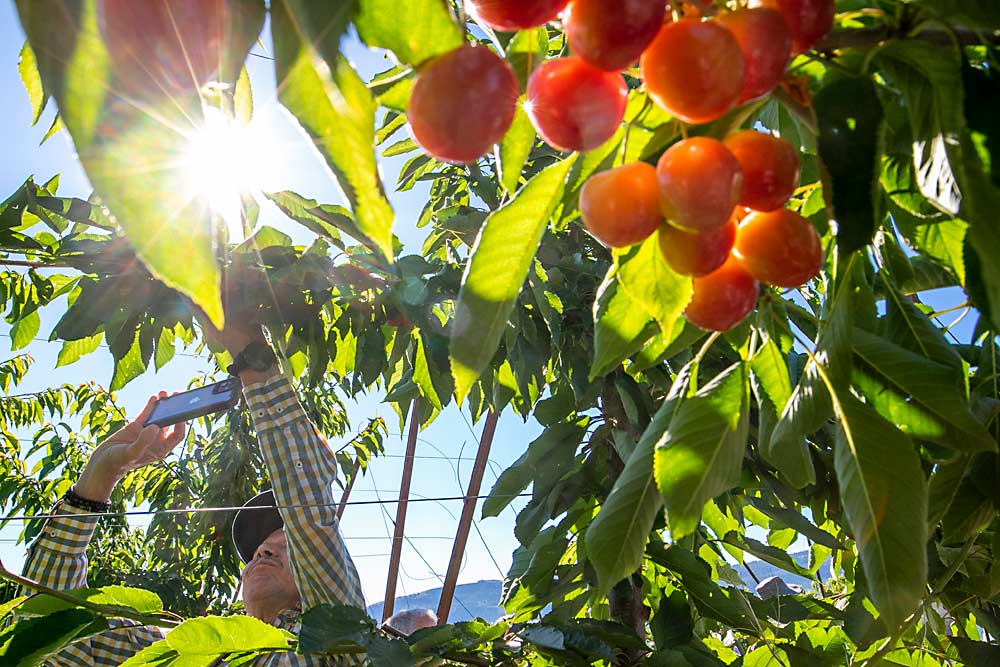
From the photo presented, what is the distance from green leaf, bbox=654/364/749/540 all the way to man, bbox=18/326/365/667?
1.14 meters

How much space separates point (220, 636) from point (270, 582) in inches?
49.7

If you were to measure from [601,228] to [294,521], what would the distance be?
4.67 ft

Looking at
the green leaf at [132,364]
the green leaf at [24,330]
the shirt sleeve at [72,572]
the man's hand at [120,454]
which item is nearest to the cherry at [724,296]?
the green leaf at [132,364]

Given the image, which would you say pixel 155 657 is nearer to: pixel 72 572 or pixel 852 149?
pixel 852 149

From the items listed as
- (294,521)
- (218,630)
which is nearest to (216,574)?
(294,521)

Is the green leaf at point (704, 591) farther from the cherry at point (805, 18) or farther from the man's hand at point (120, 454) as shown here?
the man's hand at point (120, 454)

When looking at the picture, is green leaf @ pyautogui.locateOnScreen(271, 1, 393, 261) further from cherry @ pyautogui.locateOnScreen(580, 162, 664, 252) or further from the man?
the man

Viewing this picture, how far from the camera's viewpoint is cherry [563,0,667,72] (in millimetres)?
262

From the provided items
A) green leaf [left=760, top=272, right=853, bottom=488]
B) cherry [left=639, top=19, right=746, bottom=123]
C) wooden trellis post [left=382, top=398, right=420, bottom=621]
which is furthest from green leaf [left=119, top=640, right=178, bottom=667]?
wooden trellis post [left=382, top=398, right=420, bottom=621]

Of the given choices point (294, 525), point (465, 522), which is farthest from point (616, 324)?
point (465, 522)

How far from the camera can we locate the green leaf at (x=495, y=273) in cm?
35

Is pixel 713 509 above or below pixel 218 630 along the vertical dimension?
above

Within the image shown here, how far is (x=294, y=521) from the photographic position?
5.25 ft

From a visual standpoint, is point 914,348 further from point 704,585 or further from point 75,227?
point 75,227
